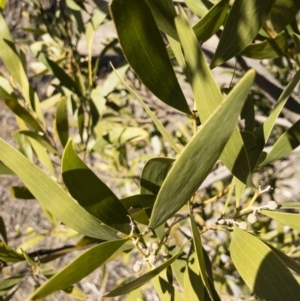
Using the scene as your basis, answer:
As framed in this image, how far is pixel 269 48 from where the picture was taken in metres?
0.59

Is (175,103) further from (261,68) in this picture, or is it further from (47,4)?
(47,4)

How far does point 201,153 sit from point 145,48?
0.37ft

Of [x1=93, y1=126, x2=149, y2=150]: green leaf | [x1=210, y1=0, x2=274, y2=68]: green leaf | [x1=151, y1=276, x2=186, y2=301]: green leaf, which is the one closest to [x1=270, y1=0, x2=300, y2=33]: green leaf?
[x1=210, y1=0, x2=274, y2=68]: green leaf

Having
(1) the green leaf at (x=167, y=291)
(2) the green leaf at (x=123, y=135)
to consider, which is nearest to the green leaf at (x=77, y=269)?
(1) the green leaf at (x=167, y=291)

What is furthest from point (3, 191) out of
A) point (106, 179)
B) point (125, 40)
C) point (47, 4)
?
point (125, 40)

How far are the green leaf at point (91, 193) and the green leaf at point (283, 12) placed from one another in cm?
29

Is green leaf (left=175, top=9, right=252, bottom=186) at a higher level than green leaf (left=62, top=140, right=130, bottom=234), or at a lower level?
higher

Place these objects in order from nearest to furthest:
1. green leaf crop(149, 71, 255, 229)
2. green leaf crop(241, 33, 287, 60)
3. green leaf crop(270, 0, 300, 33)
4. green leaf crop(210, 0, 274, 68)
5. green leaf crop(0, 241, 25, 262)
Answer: green leaf crop(149, 71, 255, 229) < green leaf crop(210, 0, 274, 68) < green leaf crop(270, 0, 300, 33) < green leaf crop(241, 33, 287, 60) < green leaf crop(0, 241, 25, 262)

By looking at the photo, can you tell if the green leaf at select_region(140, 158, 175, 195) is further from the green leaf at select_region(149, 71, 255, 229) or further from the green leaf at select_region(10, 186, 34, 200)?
the green leaf at select_region(10, 186, 34, 200)

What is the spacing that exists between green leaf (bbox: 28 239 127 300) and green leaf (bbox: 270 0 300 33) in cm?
32

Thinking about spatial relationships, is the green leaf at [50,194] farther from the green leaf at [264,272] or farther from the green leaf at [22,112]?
the green leaf at [22,112]

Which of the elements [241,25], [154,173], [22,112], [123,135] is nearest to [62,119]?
[22,112]

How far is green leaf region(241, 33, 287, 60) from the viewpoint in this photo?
58cm

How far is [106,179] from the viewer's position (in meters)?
2.10
